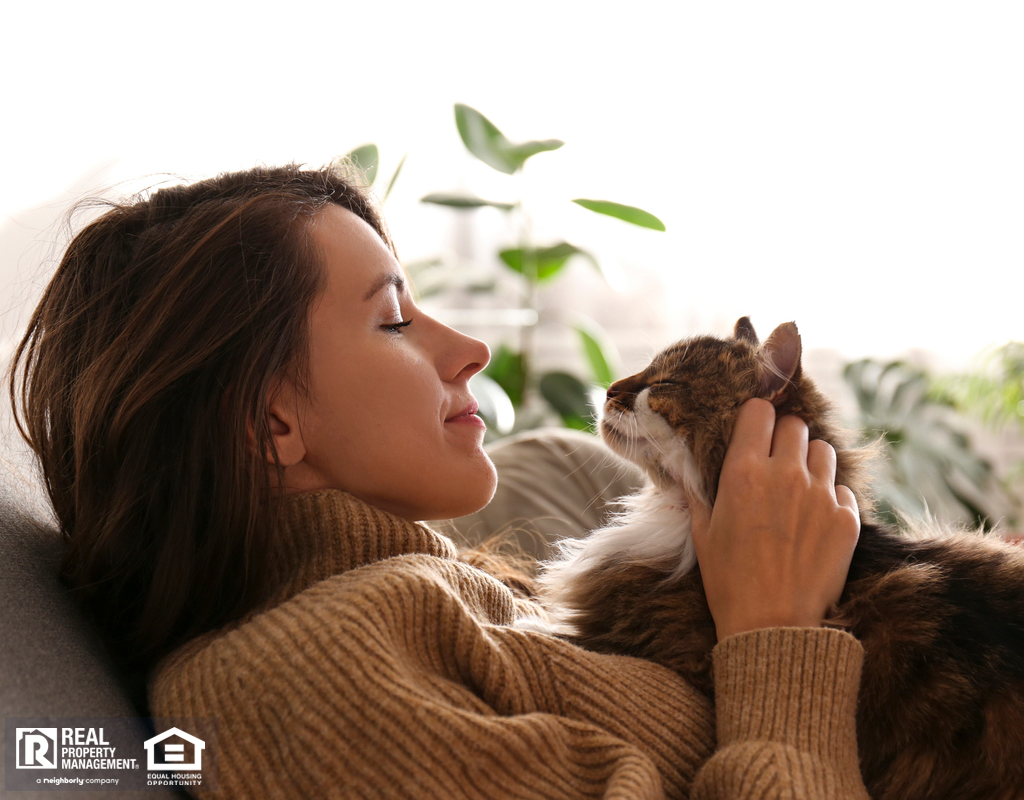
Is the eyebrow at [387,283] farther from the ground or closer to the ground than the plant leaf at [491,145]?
closer to the ground

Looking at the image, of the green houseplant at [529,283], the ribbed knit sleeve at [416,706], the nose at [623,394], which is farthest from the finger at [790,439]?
the green houseplant at [529,283]

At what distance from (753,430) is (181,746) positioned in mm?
821

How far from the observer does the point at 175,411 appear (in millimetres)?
988

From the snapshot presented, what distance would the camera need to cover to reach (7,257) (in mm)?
2314

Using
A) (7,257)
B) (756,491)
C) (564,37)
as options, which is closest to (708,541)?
(756,491)

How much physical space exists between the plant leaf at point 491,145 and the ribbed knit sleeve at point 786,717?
196cm

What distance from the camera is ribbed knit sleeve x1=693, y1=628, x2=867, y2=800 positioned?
766 millimetres

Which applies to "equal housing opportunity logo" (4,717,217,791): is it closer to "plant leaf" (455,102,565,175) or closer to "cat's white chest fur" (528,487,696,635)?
"cat's white chest fur" (528,487,696,635)

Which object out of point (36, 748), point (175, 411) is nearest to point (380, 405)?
point (175, 411)

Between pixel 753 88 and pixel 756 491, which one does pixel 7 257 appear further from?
pixel 753 88

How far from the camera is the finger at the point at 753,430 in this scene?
3.43ft

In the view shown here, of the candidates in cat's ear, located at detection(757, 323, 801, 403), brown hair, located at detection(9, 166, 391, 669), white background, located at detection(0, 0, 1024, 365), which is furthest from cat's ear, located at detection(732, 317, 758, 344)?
white background, located at detection(0, 0, 1024, 365)

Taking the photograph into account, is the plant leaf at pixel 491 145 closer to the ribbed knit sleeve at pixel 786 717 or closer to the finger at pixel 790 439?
the finger at pixel 790 439

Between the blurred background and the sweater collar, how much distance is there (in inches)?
67.9
